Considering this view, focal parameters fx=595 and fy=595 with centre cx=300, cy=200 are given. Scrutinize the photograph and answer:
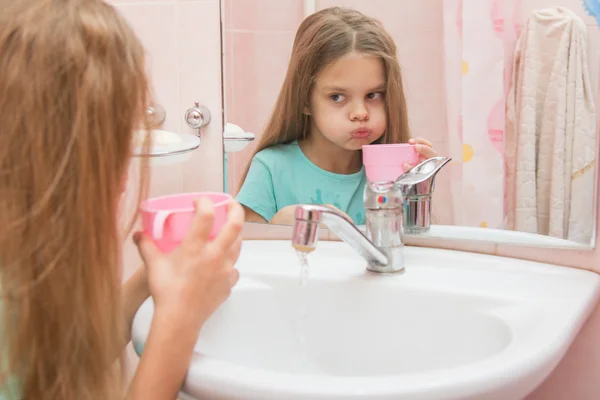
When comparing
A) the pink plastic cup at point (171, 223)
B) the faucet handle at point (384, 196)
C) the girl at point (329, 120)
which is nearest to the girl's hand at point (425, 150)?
the girl at point (329, 120)

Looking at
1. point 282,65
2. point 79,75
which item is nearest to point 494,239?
point 282,65

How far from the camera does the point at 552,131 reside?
2.42 feet

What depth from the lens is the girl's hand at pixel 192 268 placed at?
1.77 ft

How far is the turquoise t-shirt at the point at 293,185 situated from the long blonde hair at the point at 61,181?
0.38m

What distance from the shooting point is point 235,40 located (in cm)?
93

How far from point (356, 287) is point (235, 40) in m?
0.44

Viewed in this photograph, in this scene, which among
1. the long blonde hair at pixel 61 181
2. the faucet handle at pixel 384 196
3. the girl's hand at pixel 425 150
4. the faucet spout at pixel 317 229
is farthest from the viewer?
the girl's hand at pixel 425 150

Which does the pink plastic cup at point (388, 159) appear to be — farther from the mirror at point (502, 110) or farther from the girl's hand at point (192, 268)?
the girl's hand at point (192, 268)

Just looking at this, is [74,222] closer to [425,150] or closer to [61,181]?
[61,181]

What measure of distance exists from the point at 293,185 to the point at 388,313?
0.27 meters

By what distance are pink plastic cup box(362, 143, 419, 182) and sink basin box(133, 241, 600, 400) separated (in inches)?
4.5

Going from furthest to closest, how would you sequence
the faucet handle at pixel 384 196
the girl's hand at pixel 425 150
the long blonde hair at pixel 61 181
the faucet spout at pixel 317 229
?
1. the girl's hand at pixel 425 150
2. the faucet handle at pixel 384 196
3. the faucet spout at pixel 317 229
4. the long blonde hair at pixel 61 181

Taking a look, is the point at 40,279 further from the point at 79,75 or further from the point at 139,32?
the point at 139,32

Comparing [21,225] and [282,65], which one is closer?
[21,225]
